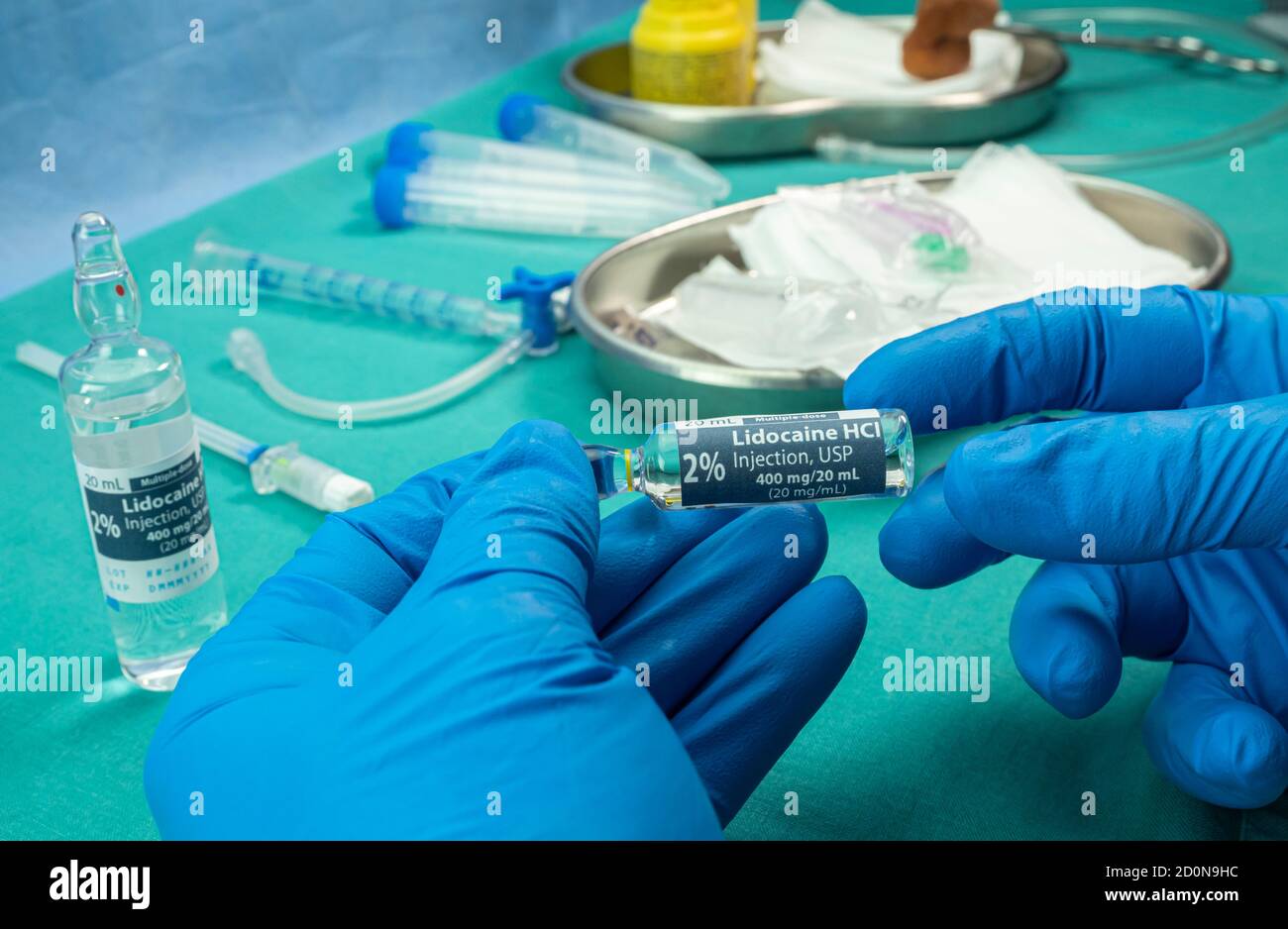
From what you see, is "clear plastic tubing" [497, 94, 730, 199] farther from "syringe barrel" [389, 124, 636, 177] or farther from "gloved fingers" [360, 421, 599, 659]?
"gloved fingers" [360, 421, 599, 659]

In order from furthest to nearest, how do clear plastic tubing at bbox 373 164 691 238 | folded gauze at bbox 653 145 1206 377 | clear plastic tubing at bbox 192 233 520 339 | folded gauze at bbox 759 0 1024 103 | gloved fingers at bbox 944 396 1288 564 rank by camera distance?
folded gauze at bbox 759 0 1024 103
clear plastic tubing at bbox 373 164 691 238
clear plastic tubing at bbox 192 233 520 339
folded gauze at bbox 653 145 1206 377
gloved fingers at bbox 944 396 1288 564

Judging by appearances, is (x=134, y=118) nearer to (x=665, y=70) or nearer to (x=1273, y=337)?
(x=665, y=70)

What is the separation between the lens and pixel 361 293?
4.82ft

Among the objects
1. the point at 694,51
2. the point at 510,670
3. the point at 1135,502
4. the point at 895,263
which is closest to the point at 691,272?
the point at 895,263

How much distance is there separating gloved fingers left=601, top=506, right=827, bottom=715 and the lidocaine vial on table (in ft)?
1.00

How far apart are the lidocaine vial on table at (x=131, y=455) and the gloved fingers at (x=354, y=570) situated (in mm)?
118

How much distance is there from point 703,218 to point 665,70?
47cm

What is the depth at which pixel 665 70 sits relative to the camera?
1.80 m

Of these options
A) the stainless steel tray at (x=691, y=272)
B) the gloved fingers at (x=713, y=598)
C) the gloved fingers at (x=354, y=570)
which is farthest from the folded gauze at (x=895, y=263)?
the gloved fingers at (x=354, y=570)

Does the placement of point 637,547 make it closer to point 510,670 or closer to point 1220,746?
point 510,670

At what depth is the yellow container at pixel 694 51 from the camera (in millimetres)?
1769

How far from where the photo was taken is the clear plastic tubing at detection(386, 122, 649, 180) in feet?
5.40

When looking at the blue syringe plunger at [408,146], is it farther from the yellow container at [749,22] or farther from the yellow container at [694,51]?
the yellow container at [749,22]

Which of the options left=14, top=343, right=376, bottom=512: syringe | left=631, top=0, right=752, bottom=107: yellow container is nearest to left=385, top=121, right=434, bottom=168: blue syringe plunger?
left=631, top=0, right=752, bottom=107: yellow container
